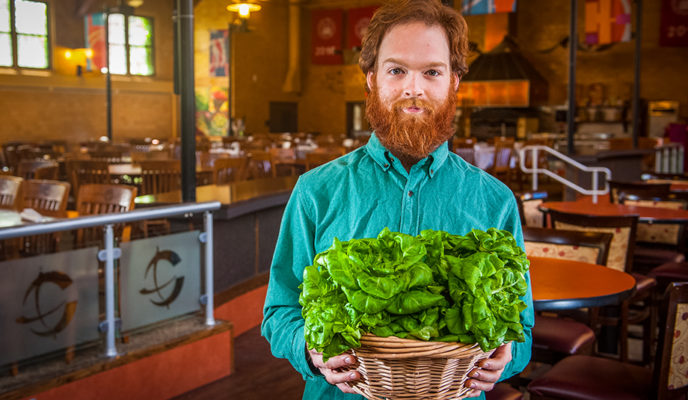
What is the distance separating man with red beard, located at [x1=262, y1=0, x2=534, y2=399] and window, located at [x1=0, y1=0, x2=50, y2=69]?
16779 millimetres

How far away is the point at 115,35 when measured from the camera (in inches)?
723

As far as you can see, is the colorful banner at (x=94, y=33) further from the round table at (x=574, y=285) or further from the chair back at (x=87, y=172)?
the round table at (x=574, y=285)

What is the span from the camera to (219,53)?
20.0 meters

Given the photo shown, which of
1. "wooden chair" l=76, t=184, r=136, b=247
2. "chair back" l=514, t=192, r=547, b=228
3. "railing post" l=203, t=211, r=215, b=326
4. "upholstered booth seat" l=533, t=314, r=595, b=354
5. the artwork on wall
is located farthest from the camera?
the artwork on wall

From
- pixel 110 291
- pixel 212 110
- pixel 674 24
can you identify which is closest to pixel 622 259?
pixel 110 291

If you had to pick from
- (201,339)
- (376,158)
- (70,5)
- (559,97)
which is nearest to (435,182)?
(376,158)

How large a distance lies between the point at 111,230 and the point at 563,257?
78.1 inches

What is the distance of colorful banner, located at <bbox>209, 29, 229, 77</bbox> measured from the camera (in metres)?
19.9

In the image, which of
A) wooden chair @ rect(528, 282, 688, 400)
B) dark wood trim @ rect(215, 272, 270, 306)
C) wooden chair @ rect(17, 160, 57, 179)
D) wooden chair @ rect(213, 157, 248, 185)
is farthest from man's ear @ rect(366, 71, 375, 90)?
wooden chair @ rect(17, 160, 57, 179)

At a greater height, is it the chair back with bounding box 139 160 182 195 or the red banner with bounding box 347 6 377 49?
the red banner with bounding box 347 6 377 49

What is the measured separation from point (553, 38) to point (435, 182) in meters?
19.8

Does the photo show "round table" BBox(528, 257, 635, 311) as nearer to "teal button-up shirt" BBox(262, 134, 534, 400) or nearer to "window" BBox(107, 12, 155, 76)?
"teal button-up shirt" BBox(262, 134, 534, 400)

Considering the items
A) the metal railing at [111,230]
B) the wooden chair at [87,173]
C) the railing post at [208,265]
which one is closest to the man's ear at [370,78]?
the metal railing at [111,230]

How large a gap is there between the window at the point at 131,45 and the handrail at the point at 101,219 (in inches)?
636
